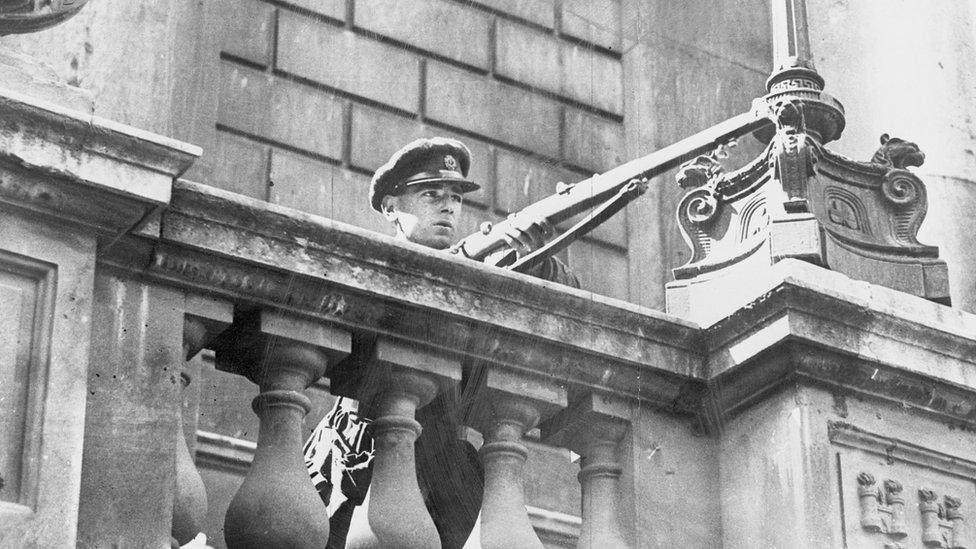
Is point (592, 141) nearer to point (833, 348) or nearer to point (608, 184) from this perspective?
point (608, 184)

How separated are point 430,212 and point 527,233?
0.50m

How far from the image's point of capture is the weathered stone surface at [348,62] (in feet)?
37.5

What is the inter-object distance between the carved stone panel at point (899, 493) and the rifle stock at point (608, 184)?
150 centimetres

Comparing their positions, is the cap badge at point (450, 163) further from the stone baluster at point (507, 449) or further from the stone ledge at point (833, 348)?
the stone baluster at point (507, 449)

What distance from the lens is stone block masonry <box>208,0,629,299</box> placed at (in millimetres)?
11148


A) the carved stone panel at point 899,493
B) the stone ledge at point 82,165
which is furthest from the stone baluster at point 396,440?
the carved stone panel at point 899,493

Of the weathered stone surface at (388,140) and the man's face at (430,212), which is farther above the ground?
the weathered stone surface at (388,140)

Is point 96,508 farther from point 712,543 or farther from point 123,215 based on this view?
point 712,543

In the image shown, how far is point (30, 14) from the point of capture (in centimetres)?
491

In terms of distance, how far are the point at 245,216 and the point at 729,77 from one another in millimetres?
8311

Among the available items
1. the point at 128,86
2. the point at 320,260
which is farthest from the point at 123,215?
the point at 128,86

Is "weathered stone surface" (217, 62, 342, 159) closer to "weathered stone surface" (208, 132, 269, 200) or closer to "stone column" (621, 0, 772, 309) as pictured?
"weathered stone surface" (208, 132, 269, 200)

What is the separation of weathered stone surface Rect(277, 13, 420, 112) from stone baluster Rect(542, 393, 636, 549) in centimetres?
612

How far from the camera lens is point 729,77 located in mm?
13000
